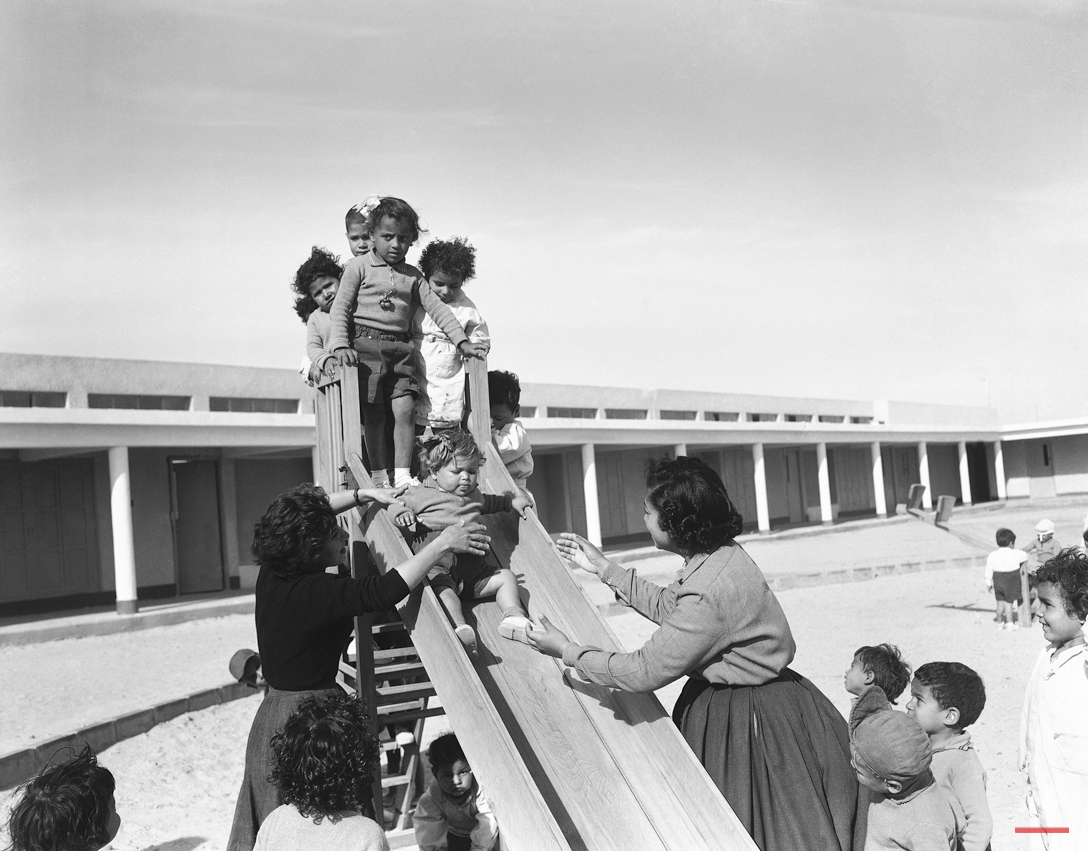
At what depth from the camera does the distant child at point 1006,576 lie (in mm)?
10836

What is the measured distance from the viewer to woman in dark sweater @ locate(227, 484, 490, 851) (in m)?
2.85

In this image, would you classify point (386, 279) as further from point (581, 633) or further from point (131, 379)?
point (131, 379)

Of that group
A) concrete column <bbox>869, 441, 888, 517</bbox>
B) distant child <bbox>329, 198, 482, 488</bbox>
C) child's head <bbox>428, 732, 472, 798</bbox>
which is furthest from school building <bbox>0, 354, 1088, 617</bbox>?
child's head <bbox>428, 732, 472, 798</bbox>

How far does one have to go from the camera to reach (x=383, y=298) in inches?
191

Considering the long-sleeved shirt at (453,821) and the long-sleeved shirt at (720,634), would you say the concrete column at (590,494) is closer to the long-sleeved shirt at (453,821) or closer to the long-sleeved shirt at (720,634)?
the long-sleeved shirt at (453,821)

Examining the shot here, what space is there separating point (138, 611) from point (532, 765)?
1390cm

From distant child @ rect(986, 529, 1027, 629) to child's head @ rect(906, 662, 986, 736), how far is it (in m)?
8.77

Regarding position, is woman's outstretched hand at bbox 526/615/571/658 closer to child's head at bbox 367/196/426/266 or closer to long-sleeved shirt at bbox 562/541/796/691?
long-sleeved shirt at bbox 562/541/796/691

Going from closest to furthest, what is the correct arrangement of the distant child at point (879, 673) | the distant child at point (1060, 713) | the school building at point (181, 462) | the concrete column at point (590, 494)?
1. the distant child at point (1060, 713)
2. the distant child at point (879, 673)
3. the school building at point (181, 462)
4. the concrete column at point (590, 494)

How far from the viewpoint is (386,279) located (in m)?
4.89

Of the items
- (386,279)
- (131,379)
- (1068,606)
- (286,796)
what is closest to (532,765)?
(286,796)

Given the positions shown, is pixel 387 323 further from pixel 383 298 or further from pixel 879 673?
pixel 879 673

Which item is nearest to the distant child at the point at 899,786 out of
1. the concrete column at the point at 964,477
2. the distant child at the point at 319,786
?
the distant child at the point at 319,786

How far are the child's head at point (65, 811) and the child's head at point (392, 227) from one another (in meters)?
3.04
